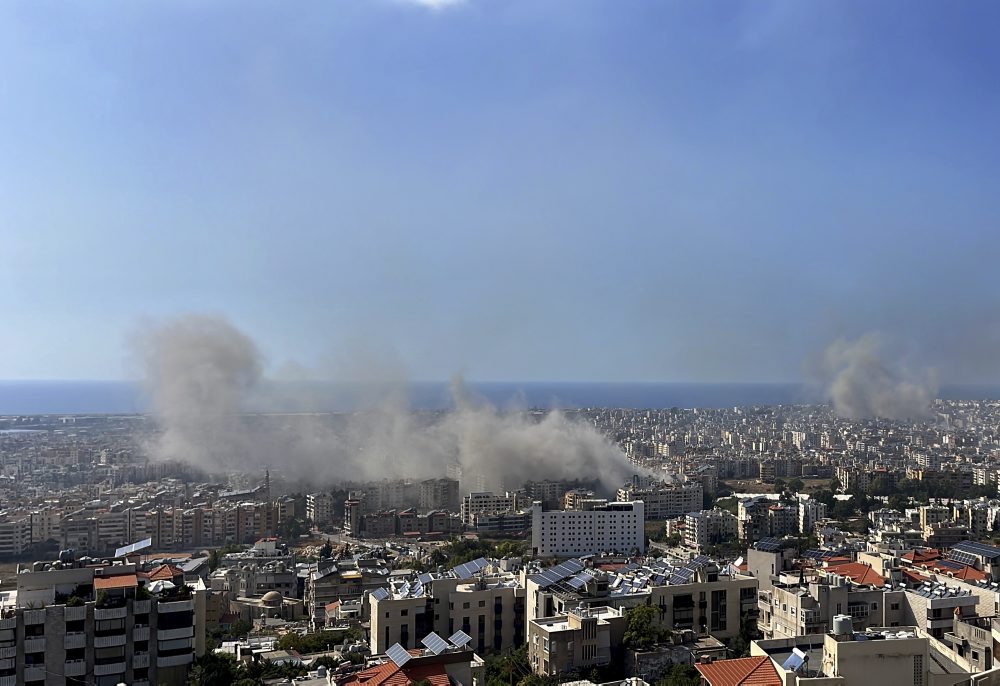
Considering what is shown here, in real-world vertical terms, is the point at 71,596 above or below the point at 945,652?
above

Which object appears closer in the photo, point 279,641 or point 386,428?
point 279,641

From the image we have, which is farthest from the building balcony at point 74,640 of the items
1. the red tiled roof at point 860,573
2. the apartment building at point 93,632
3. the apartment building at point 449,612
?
the red tiled roof at point 860,573

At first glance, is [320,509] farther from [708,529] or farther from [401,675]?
[401,675]

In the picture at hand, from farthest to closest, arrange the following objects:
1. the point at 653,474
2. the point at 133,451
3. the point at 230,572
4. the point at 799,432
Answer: the point at 799,432 → the point at 133,451 → the point at 653,474 → the point at 230,572

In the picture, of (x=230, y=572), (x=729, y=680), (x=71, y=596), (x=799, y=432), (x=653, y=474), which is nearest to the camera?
(x=729, y=680)

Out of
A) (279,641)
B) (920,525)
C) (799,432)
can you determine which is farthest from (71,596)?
(799,432)

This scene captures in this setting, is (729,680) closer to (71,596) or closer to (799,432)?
(71,596)

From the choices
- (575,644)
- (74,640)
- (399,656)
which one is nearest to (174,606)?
(74,640)
